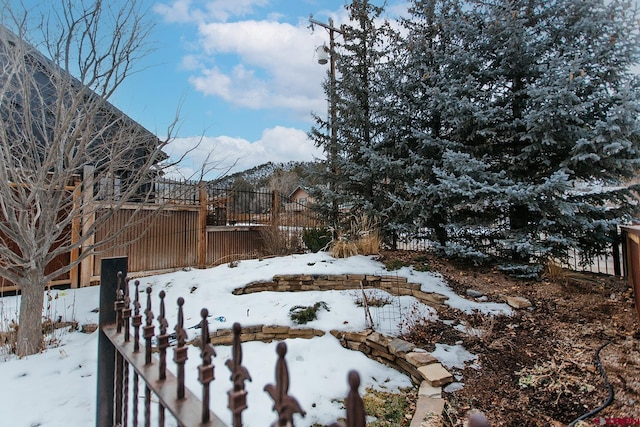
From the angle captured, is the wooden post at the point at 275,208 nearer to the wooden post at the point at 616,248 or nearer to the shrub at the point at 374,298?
the shrub at the point at 374,298

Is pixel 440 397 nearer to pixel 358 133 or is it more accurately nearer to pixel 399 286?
pixel 399 286

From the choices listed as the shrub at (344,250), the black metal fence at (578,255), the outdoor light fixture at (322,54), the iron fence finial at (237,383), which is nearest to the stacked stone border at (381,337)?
the shrub at (344,250)

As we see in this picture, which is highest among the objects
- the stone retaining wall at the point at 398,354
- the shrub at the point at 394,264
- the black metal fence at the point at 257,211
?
the black metal fence at the point at 257,211

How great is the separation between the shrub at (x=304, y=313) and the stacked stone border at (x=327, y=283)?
812mm

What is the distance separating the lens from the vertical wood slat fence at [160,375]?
608 mm

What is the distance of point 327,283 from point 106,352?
3.35m

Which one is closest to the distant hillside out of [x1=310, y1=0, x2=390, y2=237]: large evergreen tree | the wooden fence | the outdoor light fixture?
the outdoor light fixture

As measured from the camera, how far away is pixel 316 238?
6.52m

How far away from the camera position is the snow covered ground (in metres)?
2.19

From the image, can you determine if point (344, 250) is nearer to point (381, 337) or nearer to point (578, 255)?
point (381, 337)

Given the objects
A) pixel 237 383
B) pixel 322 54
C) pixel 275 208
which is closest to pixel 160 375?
pixel 237 383

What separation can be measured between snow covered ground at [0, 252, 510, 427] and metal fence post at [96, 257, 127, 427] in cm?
71

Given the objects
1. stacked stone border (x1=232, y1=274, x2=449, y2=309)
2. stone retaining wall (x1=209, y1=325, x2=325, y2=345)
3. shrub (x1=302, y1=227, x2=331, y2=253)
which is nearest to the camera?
stone retaining wall (x1=209, y1=325, x2=325, y2=345)

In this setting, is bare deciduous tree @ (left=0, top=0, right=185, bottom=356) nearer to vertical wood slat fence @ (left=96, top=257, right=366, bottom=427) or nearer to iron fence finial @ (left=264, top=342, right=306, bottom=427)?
vertical wood slat fence @ (left=96, top=257, right=366, bottom=427)
